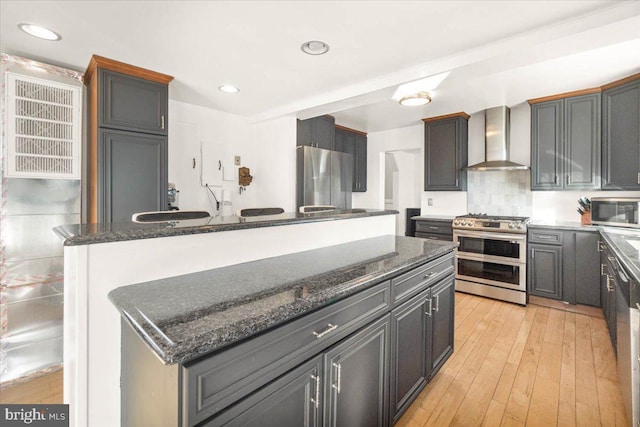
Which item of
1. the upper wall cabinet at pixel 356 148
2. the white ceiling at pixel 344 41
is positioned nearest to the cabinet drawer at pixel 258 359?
the white ceiling at pixel 344 41

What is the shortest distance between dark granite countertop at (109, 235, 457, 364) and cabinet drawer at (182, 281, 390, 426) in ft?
0.15

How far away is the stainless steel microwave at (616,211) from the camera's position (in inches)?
114

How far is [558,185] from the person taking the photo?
3.54 metres

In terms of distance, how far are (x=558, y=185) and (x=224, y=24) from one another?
3.86m

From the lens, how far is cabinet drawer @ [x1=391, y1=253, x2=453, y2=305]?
4.99 feet

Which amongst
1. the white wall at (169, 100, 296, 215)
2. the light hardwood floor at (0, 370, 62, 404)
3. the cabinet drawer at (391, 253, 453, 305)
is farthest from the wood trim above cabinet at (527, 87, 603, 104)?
the light hardwood floor at (0, 370, 62, 404)

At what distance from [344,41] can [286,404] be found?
2.27 m

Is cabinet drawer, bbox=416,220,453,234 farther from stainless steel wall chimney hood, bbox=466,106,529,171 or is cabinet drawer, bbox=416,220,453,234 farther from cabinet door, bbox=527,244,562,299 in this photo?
cabinet door, bbox=527,244,562,299

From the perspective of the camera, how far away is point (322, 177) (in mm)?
4141

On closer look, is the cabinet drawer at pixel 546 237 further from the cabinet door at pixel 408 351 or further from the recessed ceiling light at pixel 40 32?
the recessed ceiling light at pixel 40 32

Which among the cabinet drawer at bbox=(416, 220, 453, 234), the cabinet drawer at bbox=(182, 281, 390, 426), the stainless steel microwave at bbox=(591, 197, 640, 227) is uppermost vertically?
the stainless steel microwave at bbox=(591, 197, 640, 227)

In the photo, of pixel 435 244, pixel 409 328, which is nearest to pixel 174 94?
pixel 435 244

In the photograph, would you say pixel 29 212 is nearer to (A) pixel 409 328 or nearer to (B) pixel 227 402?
(B) pixel 227 402

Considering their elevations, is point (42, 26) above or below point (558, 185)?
above
